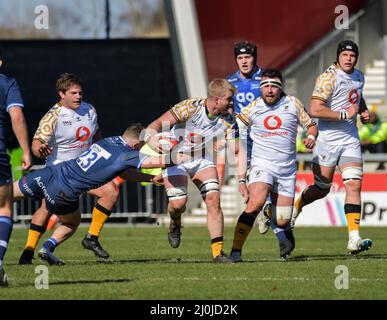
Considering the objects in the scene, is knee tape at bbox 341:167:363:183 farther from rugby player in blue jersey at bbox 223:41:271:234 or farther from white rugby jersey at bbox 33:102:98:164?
white rugby jersey at bbox 33:102:98:164

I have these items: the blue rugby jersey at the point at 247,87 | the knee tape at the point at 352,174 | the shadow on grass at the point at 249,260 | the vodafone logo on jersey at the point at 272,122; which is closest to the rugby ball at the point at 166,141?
the vodafone logo on jersey at the point at 272,122

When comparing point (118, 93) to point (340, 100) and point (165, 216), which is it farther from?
point (340, 100)

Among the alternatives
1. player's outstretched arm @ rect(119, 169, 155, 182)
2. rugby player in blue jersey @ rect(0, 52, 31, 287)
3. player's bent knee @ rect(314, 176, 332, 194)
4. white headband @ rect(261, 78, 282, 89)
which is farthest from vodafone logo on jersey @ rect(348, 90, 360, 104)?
rugby player in blue jersey @ rect(0, 52, 31, 287)

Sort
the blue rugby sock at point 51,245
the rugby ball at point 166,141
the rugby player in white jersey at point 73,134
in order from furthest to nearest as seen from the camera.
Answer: the rugby player in white jersey at point 73,134 < the blue rugby sock at point 51,245 < the rugby ball at point 166,141

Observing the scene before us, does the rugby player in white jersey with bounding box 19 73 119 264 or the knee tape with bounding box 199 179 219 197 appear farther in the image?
the rugby player in white jersey with bounding box 19 73 119 264

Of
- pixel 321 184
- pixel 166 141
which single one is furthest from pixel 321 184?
pixel 166 141

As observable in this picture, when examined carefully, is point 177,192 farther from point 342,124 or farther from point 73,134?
point 342,124

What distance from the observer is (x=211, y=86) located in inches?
506

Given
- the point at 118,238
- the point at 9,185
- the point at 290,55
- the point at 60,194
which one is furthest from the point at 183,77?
the point at 9,185

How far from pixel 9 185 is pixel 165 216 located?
14944 millimetres

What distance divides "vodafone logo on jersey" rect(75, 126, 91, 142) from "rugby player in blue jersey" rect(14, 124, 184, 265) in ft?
5.20

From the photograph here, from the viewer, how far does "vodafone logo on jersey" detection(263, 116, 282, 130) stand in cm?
1309

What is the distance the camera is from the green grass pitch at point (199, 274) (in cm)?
1001

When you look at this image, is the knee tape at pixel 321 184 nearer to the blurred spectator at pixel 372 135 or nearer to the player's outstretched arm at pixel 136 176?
the player's outstretched arm at pixel 136 176
